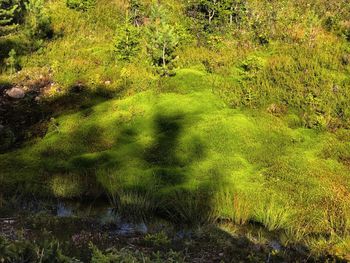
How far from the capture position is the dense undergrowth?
10.7 meters

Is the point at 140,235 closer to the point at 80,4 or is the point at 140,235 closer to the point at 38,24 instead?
the point at 38,24

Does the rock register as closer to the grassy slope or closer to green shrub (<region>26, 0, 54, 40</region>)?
the grassy slope

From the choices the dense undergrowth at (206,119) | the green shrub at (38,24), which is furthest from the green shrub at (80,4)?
the green shrub at (38,24)

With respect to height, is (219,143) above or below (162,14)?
below

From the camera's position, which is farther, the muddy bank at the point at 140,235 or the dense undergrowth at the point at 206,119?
the dense undergrowth at the point at 206,119

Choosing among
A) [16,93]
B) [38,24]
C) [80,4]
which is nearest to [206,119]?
[16,93]

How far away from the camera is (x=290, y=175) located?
38.4ft

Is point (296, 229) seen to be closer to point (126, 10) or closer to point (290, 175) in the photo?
point (290, 175)

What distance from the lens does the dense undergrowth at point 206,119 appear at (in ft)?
35.1

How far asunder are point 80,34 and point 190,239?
720 inches

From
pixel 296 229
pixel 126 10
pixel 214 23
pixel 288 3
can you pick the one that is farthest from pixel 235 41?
pixel 296 229

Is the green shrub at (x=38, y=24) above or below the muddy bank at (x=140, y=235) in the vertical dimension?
above

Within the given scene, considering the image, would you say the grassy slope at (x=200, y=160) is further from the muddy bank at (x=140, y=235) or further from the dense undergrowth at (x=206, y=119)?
the muddy bank at (x=140, y=235)

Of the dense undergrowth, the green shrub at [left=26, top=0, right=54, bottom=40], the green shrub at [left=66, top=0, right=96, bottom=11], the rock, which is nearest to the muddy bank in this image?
the dense undergrowth
